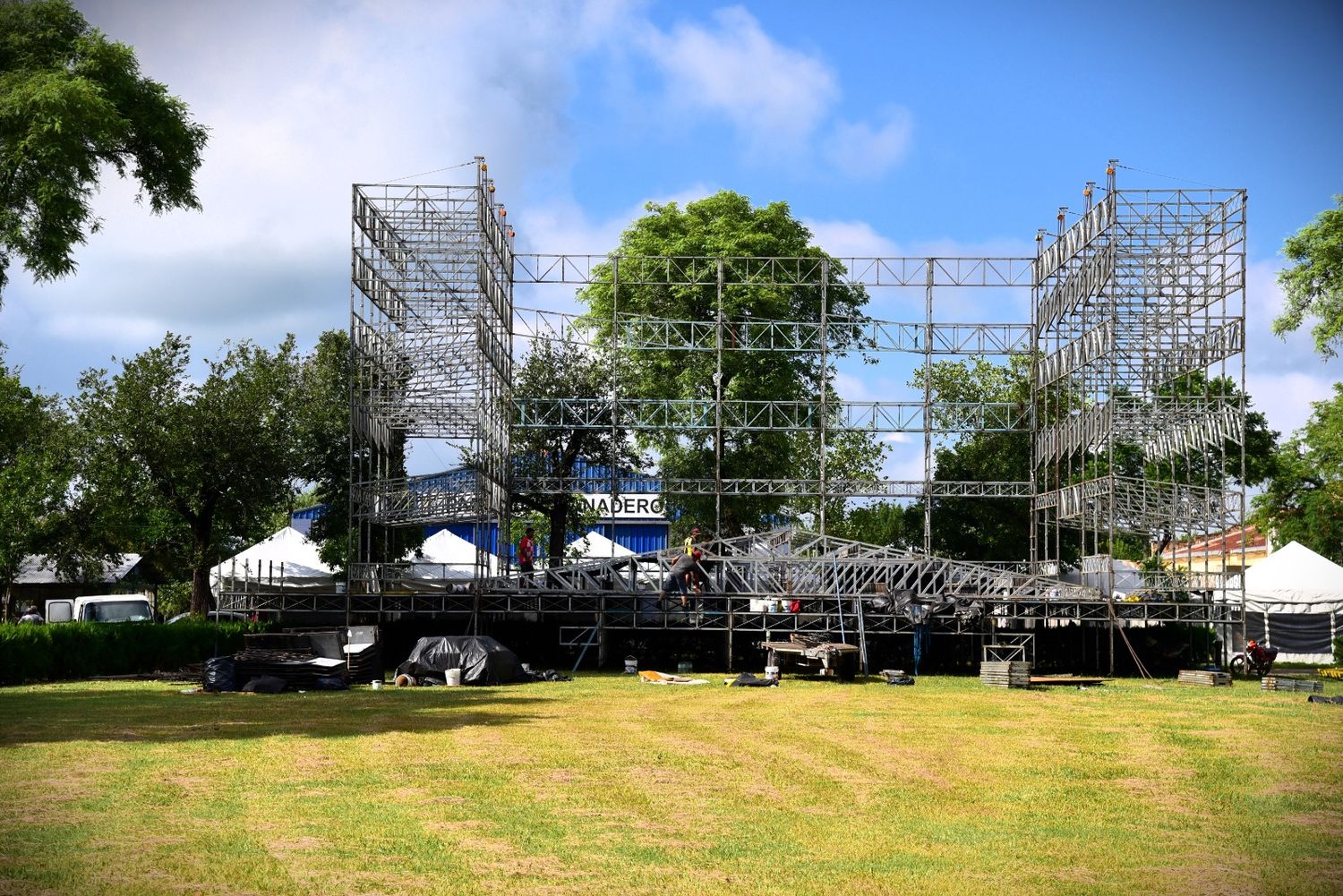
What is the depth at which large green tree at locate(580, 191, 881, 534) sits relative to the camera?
4391 centimetres

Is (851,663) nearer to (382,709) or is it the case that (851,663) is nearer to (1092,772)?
(382,709)

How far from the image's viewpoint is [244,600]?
3328cm

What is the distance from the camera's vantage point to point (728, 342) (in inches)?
1775

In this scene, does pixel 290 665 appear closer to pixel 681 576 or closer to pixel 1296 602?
pixel 681 576

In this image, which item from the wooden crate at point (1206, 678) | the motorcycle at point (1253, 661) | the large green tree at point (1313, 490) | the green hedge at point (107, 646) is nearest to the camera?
the green hedge at point (107, 646)

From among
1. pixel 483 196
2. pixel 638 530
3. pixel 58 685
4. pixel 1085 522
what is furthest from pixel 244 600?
Answer: pixel 638 530

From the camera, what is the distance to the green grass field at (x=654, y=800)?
10008 millimetres

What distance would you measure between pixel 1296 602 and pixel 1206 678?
11800 mm

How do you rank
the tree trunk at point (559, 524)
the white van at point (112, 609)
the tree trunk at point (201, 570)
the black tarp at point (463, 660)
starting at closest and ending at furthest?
the black tarp at point (463, 660) < the white van at point (112, 609) < the tree trunk at point (201, 570) < the tree trunk at point (559, 524)

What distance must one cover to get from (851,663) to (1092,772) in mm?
14726

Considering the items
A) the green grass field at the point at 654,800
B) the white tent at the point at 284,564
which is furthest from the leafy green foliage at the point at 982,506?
the green grass field at the point at 654,800

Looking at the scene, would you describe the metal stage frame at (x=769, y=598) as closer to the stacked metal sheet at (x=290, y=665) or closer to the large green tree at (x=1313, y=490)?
the stacked metal sheet at (x=290, y=665)

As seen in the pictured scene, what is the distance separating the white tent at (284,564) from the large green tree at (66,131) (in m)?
12.7

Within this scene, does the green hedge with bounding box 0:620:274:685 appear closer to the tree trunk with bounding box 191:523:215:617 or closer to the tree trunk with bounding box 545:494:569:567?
the tree trunk with bounding box 191:523:215:617
